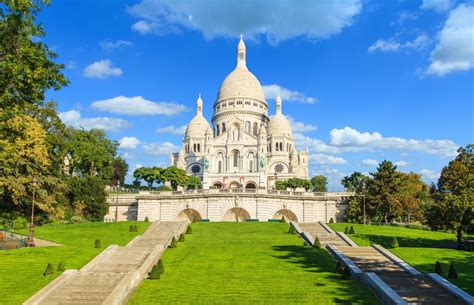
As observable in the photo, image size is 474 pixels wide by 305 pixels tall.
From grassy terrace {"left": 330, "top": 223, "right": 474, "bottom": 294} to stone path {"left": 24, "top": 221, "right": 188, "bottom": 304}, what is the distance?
17.0m

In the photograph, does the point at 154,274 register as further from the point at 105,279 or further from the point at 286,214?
the point at 286,214

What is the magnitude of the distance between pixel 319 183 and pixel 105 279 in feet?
333

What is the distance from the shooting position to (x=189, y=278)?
88.1 ft

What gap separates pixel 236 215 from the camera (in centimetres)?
6462

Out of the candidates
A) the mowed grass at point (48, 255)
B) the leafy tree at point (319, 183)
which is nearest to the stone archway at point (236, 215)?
the mowed grass at point (48, 255)

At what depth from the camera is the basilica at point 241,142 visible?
107688 millimetres

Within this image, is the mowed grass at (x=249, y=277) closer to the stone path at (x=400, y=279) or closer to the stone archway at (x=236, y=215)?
the stone path at (x=400, y=279)

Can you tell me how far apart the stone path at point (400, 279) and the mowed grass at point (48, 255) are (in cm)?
1765

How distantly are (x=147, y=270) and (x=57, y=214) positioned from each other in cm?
2686

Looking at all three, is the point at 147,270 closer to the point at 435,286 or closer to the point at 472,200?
the point at 435,286

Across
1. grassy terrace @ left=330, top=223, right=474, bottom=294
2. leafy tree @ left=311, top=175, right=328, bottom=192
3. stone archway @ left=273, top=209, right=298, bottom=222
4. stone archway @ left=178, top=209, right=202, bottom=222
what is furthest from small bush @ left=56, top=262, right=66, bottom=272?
leafy tree @ left=311, top=175, right=328, bottom=192

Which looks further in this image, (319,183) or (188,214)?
(319,183)

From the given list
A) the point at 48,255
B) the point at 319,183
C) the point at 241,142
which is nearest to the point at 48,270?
the point at 48,255

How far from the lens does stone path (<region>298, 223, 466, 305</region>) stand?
22.7m
